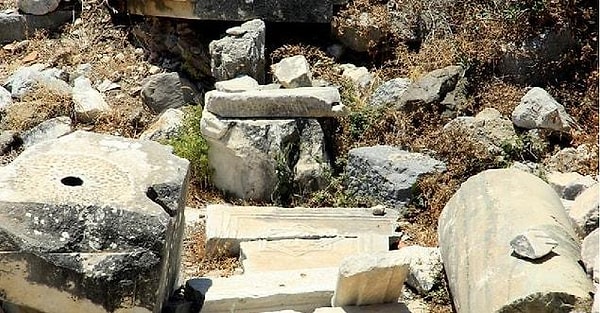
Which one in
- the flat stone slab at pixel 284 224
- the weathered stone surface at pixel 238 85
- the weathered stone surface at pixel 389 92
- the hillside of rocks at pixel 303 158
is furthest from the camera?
the weathered stone surface at pixel 389 92

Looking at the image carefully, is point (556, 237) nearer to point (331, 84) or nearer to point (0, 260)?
point (0, 260)

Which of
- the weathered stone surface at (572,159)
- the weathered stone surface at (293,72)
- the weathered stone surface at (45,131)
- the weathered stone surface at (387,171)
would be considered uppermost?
the weathered stone surface at (293,72)

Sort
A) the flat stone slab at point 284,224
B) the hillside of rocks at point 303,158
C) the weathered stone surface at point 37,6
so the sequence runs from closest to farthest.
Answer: the hillside of rocks at point 303,158 < the flat stone slab at point 284,224 < the weathered stone surface at point 37,6

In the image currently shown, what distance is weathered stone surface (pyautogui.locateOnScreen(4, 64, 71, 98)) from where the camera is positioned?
8.71 m

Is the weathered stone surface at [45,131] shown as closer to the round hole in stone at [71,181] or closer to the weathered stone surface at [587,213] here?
the round hole in stone at [71,181]

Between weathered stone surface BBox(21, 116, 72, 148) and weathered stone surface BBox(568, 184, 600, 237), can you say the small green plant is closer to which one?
weathered stone surface BBox(21, 116, 72, 148)

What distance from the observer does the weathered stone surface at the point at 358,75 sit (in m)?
8.18

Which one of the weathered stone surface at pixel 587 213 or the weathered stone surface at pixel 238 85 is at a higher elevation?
the weathered stone surface at pixel 587 213

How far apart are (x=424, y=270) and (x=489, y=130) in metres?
1.83

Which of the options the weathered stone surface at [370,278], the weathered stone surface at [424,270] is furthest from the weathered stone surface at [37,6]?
the weathered stone surface at [370,278]

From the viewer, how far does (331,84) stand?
8062 mm

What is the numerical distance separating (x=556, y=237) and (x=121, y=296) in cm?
230

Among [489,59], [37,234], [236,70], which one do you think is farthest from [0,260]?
[489,59]

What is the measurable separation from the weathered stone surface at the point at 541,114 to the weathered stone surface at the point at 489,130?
0.12m
